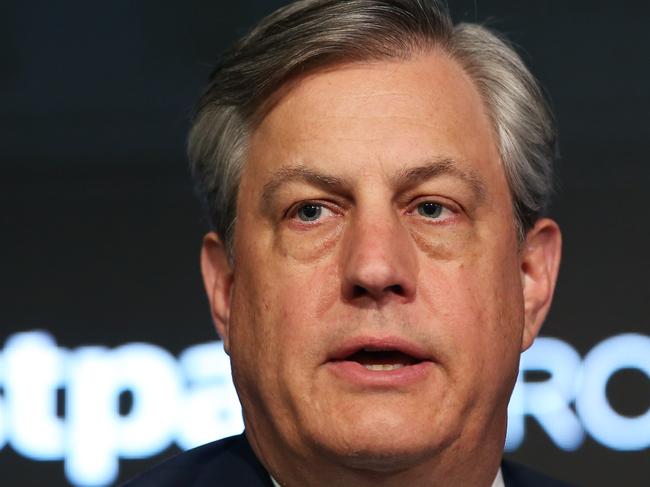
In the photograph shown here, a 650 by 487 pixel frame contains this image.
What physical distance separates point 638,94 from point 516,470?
4.30ft

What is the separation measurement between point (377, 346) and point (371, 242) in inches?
5.9

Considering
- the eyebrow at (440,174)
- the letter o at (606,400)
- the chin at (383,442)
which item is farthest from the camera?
the letter o at (606,400)

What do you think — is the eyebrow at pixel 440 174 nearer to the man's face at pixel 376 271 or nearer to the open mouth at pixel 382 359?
the man's face at pixel 376 271

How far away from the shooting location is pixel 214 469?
196cm

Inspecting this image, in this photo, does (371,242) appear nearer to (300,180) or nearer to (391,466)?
(300,180)

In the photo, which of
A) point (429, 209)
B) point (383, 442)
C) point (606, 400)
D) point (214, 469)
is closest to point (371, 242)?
point (429, 209)

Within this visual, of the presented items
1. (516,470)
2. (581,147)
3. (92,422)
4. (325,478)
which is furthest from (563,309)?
(325,478)

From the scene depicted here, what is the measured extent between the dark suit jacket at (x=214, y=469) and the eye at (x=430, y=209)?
49 centimetres

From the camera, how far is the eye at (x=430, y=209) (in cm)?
180

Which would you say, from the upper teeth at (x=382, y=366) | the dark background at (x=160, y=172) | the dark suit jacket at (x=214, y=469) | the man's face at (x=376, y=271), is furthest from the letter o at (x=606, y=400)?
the upper teeth at (x=382, y=366)

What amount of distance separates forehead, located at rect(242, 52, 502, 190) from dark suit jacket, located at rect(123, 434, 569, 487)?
47 cm

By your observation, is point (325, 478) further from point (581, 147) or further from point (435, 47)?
point (581, 147)

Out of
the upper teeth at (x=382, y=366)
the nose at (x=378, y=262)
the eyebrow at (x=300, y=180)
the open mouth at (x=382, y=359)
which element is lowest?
the upper teeth at (x=382, y=366)

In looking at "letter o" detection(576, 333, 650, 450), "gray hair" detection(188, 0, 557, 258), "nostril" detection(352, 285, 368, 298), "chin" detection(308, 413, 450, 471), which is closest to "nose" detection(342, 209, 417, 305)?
"nostril" detection(352, 285, 368, 298)
